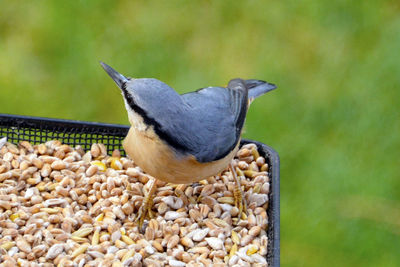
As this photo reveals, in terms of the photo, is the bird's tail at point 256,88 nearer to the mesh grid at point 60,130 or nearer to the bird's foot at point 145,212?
the mesh grid at point 60,130

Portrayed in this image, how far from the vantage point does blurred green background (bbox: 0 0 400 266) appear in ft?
11.5

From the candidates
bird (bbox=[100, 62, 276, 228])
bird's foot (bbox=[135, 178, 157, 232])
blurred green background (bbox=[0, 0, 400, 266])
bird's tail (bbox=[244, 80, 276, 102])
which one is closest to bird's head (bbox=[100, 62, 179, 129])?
bird (bbox=[100, 62, 276, 228])

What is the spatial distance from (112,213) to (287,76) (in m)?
1.97

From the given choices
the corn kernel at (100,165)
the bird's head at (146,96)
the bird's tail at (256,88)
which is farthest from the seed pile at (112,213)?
the bird's head at (146,96)

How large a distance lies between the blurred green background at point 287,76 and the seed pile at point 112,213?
0.93 metres

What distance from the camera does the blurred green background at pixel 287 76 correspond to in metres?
3.49

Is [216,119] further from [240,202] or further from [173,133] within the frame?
[240,202]

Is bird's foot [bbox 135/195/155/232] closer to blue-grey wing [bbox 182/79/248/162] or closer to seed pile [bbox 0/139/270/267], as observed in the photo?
seed pile [bbox 0/139/270/267]

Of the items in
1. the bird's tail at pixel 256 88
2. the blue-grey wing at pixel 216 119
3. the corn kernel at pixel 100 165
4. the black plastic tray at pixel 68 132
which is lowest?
the corn kernel at pixel 100 165

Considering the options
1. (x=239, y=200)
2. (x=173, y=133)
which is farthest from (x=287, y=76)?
(x=173, y=133)

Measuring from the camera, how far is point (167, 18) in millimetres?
4328

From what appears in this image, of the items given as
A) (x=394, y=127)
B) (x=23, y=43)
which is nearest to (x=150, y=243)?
(x=394, y=127)

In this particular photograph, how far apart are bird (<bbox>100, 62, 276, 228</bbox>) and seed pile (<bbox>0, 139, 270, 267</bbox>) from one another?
10 centimetres

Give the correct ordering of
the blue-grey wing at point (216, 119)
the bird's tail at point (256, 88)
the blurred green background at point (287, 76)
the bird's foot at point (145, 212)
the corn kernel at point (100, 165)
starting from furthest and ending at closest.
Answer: the blurred green background at point (287, 76), the bird's tail at point (256, 88), the corn kernel at point (100, 165), the bird's foot at point (145, 212), the blue-grey wing at point (216, 119)
